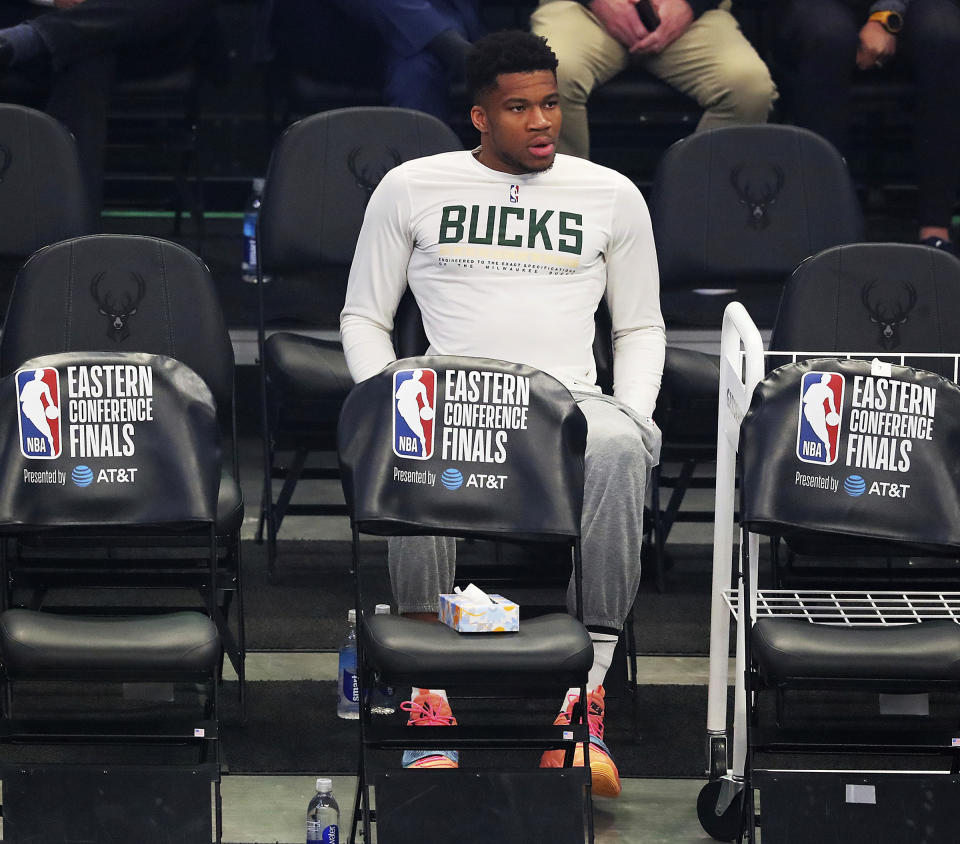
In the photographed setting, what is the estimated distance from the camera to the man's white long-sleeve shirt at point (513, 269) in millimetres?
3896

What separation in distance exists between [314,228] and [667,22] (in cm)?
145

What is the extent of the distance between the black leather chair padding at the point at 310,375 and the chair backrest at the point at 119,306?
388 millimetres

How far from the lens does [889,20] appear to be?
557 cm

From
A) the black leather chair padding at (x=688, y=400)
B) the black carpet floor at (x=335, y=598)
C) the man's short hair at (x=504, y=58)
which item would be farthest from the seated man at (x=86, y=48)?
the black leather chair padding at (x=688, y=400)

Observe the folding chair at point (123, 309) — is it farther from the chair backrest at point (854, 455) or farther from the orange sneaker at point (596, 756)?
the chair backrest at point (854, 455)

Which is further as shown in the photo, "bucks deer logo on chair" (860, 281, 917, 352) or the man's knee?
the man's knee

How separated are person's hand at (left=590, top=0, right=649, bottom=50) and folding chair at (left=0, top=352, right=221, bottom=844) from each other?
2490 mm

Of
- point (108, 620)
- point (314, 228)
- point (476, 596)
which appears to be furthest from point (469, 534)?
point (314, 228)

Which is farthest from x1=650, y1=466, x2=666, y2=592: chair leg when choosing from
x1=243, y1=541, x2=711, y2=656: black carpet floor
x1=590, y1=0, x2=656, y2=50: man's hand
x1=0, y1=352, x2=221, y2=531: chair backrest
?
x1=590, y1=0, x2=656, y2=50: man's hand

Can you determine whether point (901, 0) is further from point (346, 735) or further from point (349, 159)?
point (346, 735)

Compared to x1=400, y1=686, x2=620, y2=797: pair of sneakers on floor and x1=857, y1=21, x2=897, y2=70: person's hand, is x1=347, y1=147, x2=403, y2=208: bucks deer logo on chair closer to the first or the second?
x1=400, y1=686, x2=620, y2=797: pair of sneakers on floor

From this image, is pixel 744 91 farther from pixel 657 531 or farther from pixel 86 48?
pixel 86 48

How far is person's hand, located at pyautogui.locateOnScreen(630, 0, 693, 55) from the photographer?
5.38 metres

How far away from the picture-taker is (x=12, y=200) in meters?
4.64
